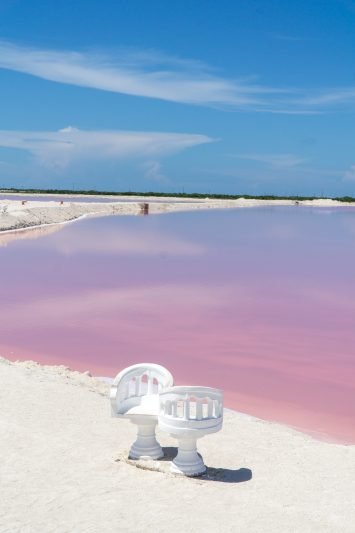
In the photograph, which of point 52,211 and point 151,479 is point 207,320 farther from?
point 52,211

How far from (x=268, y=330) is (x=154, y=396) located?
21.1 ft

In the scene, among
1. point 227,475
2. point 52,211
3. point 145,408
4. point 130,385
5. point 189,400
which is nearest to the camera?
point 189,400

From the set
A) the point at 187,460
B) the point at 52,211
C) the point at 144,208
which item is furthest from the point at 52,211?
the point at 187,460

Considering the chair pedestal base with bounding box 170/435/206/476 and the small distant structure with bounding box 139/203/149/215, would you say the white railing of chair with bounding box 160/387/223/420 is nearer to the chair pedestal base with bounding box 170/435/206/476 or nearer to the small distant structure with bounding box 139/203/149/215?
the chair pedestal base with bounding box 170/435/206/476

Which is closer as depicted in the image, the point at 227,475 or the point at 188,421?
the point at 188,421

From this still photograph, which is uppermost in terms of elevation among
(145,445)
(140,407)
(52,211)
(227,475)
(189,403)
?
(52,211)

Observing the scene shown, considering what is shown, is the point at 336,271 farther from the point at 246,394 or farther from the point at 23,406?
the point at 23,406

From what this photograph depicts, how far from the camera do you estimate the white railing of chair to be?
20.5ft

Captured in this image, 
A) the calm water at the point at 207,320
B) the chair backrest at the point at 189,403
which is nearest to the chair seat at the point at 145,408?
the chair backrest at the point at 189,403

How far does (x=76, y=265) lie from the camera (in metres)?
22.8

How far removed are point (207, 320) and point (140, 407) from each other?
7.23 metres

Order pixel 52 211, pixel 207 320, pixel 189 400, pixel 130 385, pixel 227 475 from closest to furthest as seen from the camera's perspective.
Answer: pixel 189 400 → pixel 227 475 → pixel 130 385 → pixel 207 320 → pixel 52 211

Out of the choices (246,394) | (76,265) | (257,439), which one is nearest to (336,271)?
(76,265)

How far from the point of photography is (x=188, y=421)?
6188 mm
